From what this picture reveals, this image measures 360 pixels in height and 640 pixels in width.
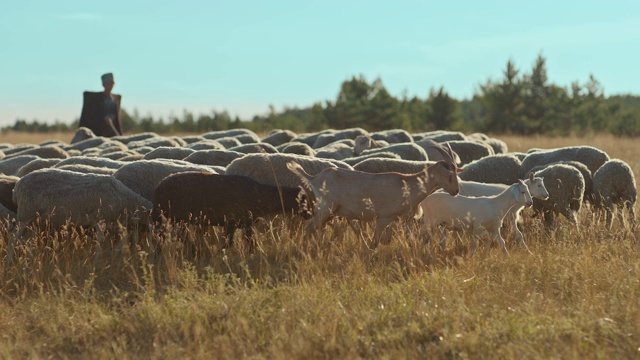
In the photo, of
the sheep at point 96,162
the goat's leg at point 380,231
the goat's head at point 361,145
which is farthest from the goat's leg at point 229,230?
the goat's head at point 361,145

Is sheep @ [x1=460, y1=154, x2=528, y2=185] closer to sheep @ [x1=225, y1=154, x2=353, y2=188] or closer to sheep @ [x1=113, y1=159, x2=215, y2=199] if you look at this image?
sheep @ [x1=225, y1=154, x2=353, y2=188]

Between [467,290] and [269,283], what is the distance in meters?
1.68

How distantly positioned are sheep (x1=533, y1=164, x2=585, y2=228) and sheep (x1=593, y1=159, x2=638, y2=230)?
56cm

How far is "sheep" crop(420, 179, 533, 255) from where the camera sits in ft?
27.8

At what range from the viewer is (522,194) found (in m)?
8.52

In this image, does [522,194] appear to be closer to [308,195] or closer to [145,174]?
[308,195]

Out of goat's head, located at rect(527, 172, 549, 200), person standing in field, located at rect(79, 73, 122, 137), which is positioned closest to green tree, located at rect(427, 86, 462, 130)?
person standing in field, located at rect(79, 73, 122, 137)

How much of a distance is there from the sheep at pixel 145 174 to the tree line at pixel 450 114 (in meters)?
31.2

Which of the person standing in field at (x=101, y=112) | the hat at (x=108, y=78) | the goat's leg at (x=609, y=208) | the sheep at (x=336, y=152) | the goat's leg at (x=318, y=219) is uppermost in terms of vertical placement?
the hat at (x=108, y=78)

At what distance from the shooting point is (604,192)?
10398 millimetres

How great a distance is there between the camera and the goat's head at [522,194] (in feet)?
27.9

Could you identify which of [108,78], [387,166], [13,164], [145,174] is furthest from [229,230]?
[108,78]

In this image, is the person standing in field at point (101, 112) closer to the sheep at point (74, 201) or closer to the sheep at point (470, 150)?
the sheep at point (470, 150)

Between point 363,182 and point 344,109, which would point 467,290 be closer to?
point 363,182
